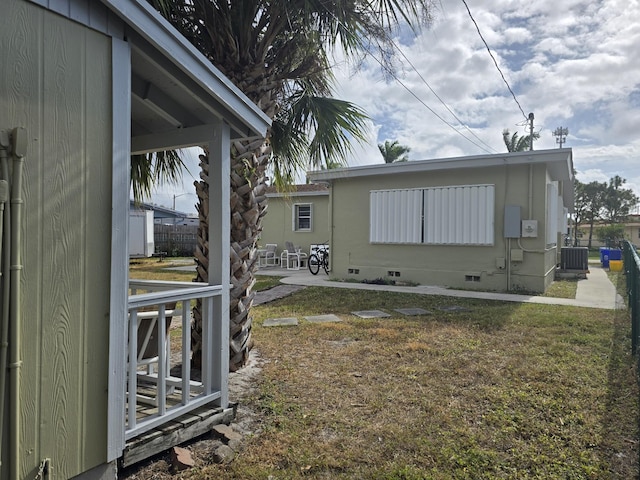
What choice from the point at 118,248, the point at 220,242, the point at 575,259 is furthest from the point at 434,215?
the point at 118,248

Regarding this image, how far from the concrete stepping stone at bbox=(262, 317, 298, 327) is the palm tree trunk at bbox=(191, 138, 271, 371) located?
1.98 metres

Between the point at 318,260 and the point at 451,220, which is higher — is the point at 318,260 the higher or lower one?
the lower one

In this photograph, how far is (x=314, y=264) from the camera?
14.2 m

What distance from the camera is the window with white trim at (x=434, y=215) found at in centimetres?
1001

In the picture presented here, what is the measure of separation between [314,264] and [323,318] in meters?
7.25

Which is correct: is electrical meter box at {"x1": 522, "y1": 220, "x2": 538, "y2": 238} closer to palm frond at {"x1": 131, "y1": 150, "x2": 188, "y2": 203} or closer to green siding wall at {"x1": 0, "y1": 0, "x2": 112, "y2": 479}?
palm frond at {"x1": 131, "y1": 150, "x2": 188, "y2": 203}

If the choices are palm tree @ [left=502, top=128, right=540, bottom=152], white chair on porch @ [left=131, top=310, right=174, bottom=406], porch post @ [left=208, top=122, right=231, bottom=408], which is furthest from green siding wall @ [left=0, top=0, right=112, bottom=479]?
palm tree @ [left=502, top=128, right=540, bottom=152]

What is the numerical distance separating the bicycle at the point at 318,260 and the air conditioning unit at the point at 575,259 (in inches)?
298

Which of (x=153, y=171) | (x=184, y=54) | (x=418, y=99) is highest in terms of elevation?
(x=418, y=99)

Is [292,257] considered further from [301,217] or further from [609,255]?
[609,255]

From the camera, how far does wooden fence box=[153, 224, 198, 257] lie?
20766 millimetres

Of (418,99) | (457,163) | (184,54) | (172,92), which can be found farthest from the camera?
(418,99)

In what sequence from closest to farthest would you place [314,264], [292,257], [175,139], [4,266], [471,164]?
[4,266], [175,139], [471,164], [314,264], [292,257]

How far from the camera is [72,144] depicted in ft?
7.09
